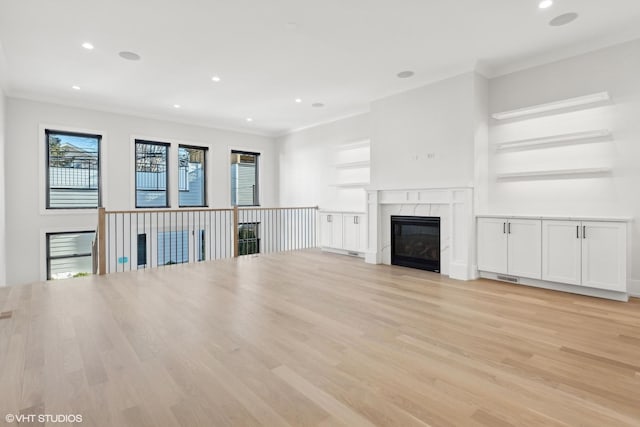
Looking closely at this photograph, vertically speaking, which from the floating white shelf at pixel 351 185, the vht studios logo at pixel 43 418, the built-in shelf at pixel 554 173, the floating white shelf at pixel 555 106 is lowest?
the vht studios logo at pixel 43 418

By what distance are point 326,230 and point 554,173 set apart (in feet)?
14.1

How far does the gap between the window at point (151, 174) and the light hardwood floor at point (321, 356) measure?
3573 mm

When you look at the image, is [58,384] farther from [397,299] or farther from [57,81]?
[57,81]

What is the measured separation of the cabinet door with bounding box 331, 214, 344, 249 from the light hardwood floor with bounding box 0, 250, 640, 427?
279cm

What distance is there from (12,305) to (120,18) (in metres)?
3.31

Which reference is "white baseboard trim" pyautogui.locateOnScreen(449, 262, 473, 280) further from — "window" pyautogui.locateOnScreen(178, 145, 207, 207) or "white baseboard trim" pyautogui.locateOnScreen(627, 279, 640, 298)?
"window" pyautogui.locateOnScreen(178, 145, 207, 207)

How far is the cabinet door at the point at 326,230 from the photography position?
7212 mm

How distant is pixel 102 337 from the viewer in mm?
2688

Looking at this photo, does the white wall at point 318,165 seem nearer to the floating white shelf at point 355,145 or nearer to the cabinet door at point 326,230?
the floating white shelf at point 355,145

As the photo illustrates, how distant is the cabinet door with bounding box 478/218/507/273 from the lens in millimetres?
4523

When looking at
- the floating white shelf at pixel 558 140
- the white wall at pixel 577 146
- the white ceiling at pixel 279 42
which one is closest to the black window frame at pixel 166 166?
the white ceiling at pixel 279 42

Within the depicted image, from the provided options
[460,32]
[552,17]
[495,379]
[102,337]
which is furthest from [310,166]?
[495,379]

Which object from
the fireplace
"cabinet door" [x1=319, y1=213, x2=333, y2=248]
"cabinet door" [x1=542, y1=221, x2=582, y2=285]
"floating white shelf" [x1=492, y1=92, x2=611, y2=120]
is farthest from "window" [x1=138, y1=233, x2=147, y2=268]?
"cabinet door" [x1=542, y1=221, x2=582, y2=285]

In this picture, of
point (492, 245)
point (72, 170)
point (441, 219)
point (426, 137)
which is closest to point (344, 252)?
point (441, 219)
